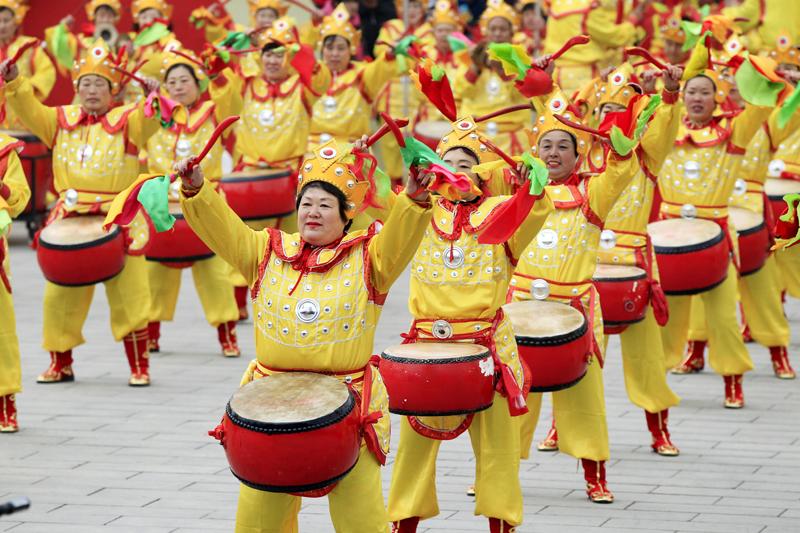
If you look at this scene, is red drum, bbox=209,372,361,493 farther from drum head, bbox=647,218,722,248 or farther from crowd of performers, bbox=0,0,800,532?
drum head, bbox=647,218,722,248

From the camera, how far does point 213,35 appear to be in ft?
46.3

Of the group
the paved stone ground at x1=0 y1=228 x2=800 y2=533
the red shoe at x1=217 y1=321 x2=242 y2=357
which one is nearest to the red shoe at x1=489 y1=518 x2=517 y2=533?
the paved stone ground at x1=0 y1=228 x2=800 y2=533

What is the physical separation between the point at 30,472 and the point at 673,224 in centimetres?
359

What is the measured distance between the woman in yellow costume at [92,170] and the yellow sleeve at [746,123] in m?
3.18

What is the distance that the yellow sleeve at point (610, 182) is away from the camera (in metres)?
6.58

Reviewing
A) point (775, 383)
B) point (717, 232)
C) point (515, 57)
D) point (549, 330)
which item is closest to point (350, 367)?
point (549, 330)

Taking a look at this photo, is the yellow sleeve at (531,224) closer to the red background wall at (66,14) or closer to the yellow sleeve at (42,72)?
the yellow sleeve at (42,72)

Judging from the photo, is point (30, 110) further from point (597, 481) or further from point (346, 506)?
point (346, 506)

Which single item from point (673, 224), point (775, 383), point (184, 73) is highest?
point (184, 73)

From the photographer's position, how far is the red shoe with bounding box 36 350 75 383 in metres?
9.21

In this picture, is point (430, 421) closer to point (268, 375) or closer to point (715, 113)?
point (268, 375)

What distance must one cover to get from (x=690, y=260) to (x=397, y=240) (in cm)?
331

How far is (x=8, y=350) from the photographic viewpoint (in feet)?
25.7

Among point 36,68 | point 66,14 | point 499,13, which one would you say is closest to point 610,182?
point 499,13
